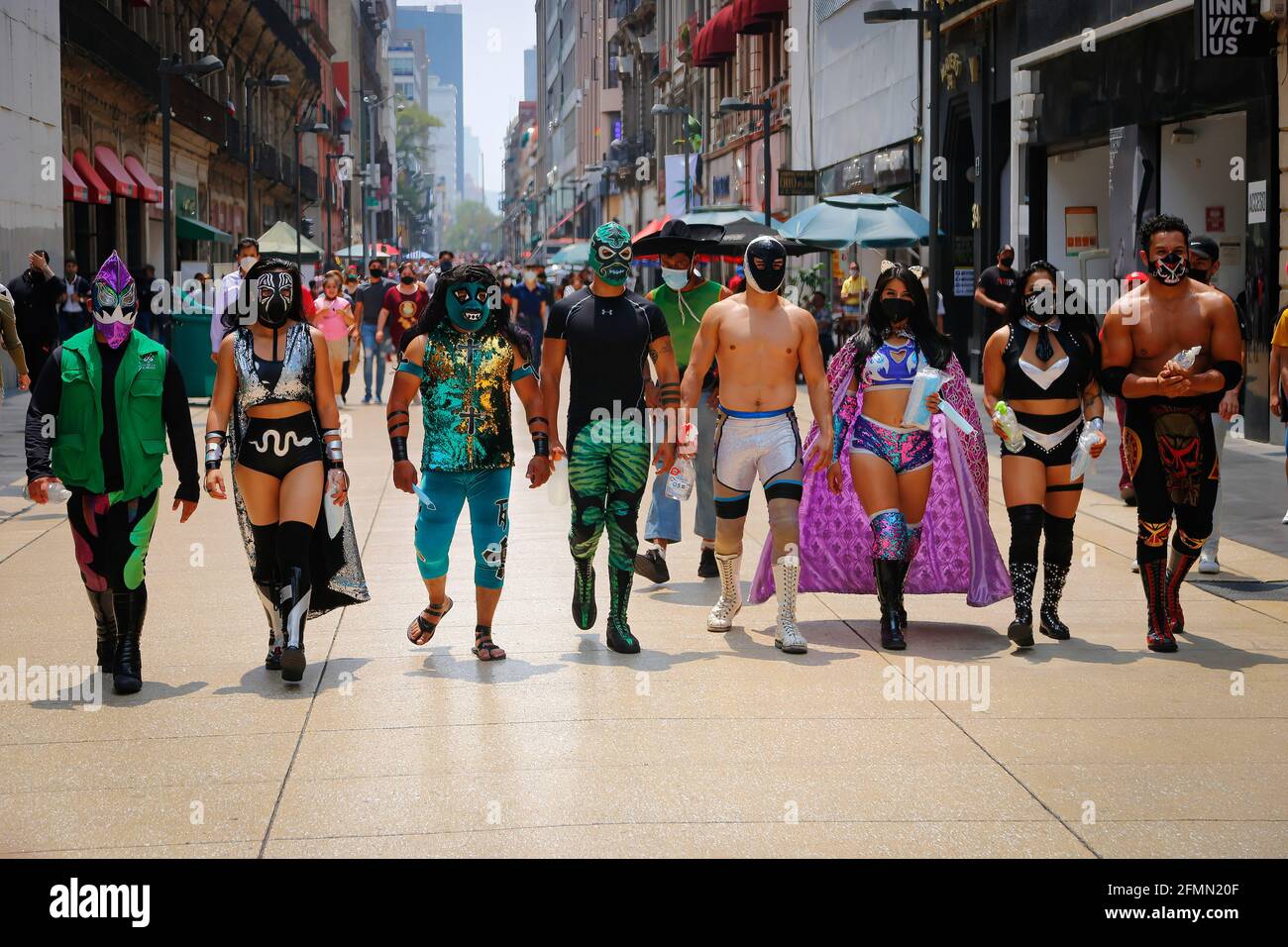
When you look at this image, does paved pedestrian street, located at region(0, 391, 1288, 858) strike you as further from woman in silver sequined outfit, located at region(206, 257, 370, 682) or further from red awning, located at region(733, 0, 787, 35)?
red awning, located at region(733, 0, 787, 35)

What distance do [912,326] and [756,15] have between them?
34.3 m

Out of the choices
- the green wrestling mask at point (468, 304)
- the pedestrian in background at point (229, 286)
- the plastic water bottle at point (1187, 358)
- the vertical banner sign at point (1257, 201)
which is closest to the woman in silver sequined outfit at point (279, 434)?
the green wrestling mask at point (468, 304)

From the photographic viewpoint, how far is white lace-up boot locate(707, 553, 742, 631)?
8.27m

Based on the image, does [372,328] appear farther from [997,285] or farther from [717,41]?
[717,41]

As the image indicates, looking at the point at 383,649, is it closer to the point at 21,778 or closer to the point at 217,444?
the point at 217,444

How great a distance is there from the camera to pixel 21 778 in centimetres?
575

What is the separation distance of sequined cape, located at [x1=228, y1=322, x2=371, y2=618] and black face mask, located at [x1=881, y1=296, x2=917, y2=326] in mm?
2574

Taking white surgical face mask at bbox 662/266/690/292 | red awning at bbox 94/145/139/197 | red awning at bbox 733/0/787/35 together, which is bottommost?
white surgical face mask at bbox 662/266/690/292

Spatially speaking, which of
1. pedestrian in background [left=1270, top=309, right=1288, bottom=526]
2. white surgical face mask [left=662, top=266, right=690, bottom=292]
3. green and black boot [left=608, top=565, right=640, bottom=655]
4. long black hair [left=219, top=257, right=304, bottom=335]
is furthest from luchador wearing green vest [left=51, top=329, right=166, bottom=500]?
pedestrian in background [left=1270, top=309, right=1288, bottom=526]

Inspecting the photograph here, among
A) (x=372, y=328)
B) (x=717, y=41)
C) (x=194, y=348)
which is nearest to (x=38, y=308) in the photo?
(x=194, y=348)

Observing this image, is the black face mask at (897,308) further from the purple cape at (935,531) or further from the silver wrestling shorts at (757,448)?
the silver wrestling shorts at (757,448)

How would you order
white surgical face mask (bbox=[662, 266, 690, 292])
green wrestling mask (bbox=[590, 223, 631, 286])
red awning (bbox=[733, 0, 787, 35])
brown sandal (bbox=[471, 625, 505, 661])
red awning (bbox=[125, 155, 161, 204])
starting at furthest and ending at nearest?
red awning (bbox=[733, 0, 787, 35]), red awning (bbox=[125, 155, 161, 204]), white surgical face mask (bbox=[662, 266, 690, 292]), green wrestling mask (bbox=[590, 223, 631, 286]), brown sandal (bbox=[471, 625, 505, 661])

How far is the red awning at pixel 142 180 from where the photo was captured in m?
35.9

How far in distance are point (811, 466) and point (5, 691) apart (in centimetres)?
361
